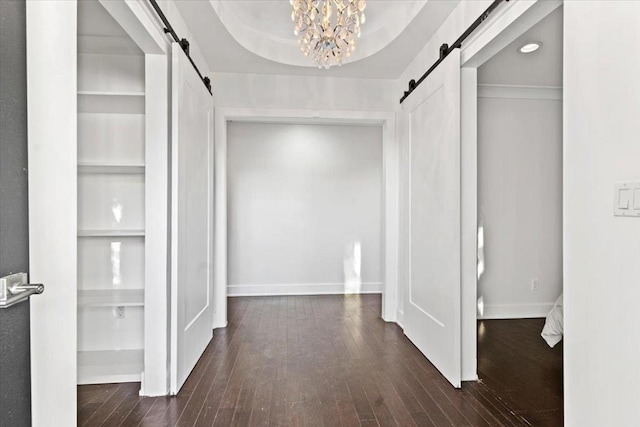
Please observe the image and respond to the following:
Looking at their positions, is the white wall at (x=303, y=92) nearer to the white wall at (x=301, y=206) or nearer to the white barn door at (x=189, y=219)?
the white barn door at (x=189, y=219)

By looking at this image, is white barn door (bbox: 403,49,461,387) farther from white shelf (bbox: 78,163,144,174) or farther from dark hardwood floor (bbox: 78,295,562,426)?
white shelf (bbox: 78,163,144,174)

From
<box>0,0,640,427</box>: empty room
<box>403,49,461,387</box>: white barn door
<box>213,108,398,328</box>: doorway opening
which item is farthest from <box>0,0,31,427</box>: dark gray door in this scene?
<box>213,108,398,328</box>: doorway opening

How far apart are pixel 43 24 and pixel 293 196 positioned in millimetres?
4282

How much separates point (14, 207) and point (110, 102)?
5.85 feet

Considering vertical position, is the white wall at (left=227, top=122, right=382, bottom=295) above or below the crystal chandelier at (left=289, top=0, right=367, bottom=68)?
below

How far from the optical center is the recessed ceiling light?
2.94 metres

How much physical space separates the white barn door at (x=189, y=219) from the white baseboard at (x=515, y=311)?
9.75ft

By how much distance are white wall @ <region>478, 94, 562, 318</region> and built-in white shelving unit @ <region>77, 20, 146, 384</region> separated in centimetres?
340

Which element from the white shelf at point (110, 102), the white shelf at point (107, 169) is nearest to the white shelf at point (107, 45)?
the white shelf at point (110, 102)

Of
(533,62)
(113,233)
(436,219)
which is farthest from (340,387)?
(533,62)

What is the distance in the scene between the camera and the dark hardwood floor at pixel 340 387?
2100mm
